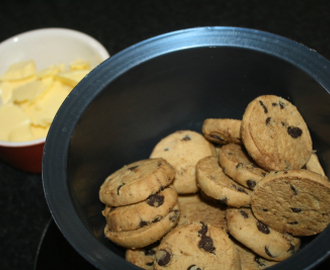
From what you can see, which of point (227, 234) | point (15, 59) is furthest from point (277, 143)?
point (15, 59)

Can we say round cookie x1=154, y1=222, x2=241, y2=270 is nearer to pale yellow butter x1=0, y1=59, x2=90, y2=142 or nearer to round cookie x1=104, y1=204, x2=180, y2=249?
round cookie x1=104, y1=204, x2=180, y2=249

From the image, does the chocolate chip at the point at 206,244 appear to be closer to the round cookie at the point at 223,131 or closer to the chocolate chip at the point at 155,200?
the chocolate chip at the point at 155,200

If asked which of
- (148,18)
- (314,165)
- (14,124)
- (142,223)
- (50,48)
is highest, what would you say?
(148,18)

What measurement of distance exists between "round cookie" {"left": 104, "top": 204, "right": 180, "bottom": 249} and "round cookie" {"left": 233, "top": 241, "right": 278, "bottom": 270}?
168mm

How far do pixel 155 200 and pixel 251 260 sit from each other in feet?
0.82

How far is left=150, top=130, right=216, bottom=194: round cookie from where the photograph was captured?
84 cm

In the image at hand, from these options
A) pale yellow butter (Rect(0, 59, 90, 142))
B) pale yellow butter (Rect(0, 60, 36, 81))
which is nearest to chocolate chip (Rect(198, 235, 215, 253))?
pale yellow butter (Rect(0, 59, 90, 142))

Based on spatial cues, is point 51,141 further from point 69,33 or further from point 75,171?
point 69,33

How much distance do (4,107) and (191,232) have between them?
2.50ft

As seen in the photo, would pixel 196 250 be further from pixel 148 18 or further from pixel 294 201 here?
pixel 148 18

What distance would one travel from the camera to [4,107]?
1.08m

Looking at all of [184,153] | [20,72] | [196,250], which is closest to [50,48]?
[20,72]

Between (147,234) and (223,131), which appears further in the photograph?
(223,131)

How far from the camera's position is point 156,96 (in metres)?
0.85
